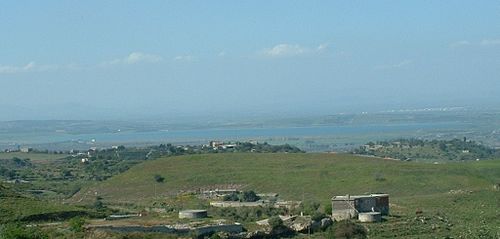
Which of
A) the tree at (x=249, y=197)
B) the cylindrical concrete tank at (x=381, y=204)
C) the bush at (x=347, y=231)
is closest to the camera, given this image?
the bush at (x=347, y=231)

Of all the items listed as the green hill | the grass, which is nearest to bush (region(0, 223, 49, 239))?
the green hill

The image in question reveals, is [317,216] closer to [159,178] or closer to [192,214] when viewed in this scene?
[192,214]

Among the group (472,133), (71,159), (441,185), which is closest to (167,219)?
(441,185)

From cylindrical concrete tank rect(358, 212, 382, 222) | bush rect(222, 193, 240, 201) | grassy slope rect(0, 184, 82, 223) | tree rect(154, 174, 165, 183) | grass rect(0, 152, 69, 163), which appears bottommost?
bush rect(222, 193, 240, 201)

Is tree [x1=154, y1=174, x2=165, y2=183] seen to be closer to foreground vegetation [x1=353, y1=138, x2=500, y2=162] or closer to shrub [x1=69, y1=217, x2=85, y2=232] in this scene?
shrub [x1=69, y1=217, x2=85, y2=232]

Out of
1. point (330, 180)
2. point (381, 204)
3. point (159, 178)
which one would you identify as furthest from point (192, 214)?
point (159, 178)

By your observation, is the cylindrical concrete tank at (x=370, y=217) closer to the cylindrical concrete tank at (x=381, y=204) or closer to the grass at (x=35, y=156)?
the cylindrical concrete tank at (x=381, y=204)

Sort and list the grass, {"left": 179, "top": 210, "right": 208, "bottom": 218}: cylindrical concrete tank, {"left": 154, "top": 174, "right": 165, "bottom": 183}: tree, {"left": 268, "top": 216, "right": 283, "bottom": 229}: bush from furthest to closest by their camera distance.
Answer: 1. the grass
2. {"left": 154, "top": 174, "right": 165, "bottom": 183}: tree
3. {"left": 179, "top": 210, "right": 208, "bottom": 218}: cylindrical concrete tank
4. {"left": 268, "top": 216, "right": 283, "bottom": 229}: bush

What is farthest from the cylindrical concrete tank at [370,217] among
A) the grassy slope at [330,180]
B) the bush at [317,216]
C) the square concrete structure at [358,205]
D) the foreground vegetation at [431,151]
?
the foreground vegetation at [431,151]
